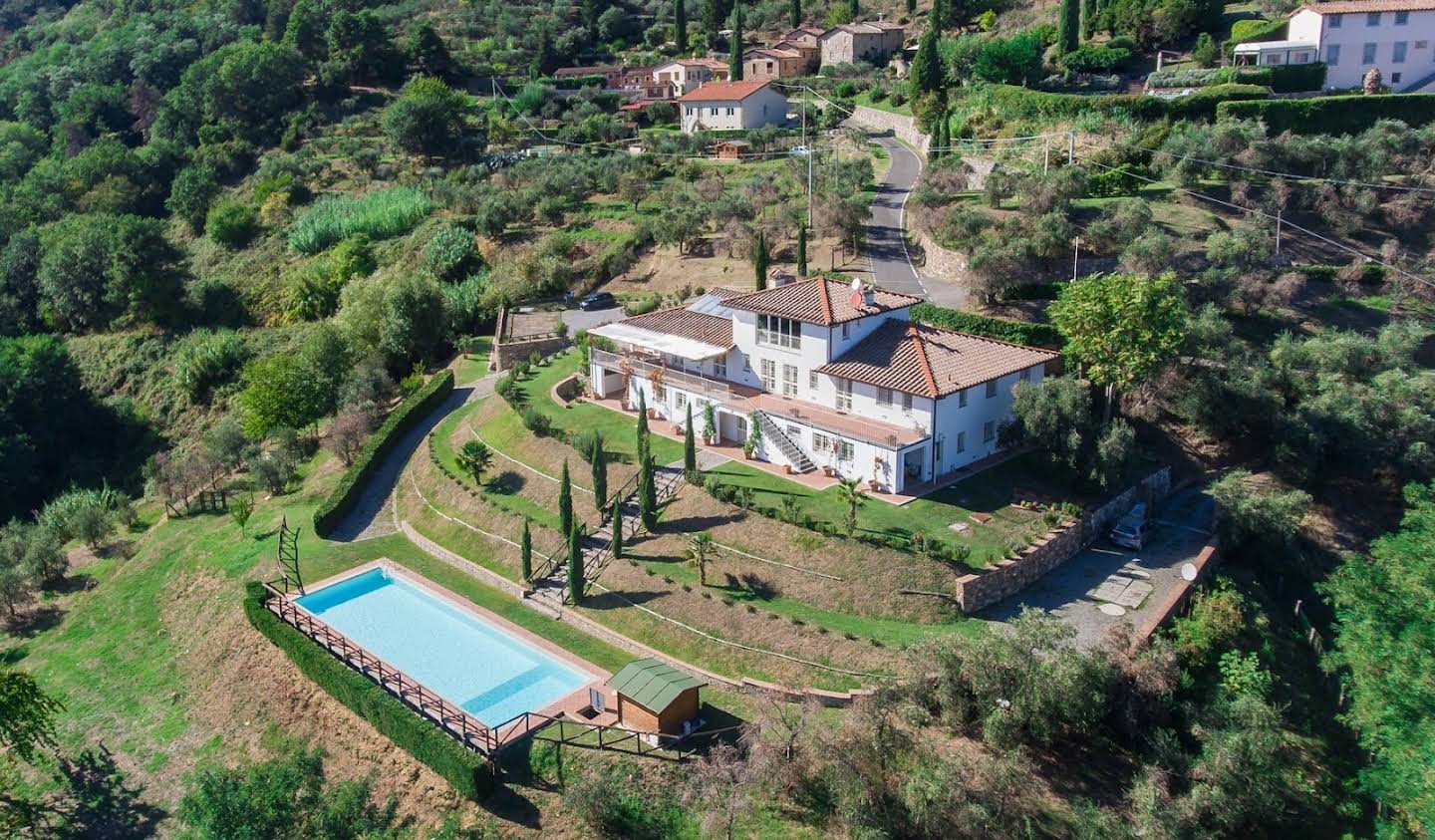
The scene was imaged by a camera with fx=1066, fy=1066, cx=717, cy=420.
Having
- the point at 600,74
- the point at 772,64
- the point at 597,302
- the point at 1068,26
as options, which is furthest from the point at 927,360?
the point at 600,74

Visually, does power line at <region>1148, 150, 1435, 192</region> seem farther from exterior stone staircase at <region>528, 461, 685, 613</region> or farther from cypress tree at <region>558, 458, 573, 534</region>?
cypress tree at <region>558, 458, 573, 534</region>

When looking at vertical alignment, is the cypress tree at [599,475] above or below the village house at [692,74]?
below

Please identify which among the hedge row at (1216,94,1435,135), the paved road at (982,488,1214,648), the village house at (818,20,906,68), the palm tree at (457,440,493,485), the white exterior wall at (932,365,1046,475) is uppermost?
the village house at (818,20,906,68)

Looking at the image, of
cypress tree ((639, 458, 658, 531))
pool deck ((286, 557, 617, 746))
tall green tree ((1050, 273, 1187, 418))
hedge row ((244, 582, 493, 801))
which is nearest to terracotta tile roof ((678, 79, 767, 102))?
tall green tree ((1050, 273, 1187, 418))

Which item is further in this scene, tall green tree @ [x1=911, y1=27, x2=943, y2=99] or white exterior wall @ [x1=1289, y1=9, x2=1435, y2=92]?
tall green tree @ [x1=911, y1=27, x2=943, y2=99]

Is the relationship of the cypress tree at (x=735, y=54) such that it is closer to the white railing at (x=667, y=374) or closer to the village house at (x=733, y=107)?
the village house at (x=733, y=107)

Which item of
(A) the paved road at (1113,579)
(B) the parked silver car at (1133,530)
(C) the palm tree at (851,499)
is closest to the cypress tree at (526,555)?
(C) the palm tree at (851,499)

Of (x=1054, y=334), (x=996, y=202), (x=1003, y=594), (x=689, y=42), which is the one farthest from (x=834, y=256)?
(x=689, y=42)
